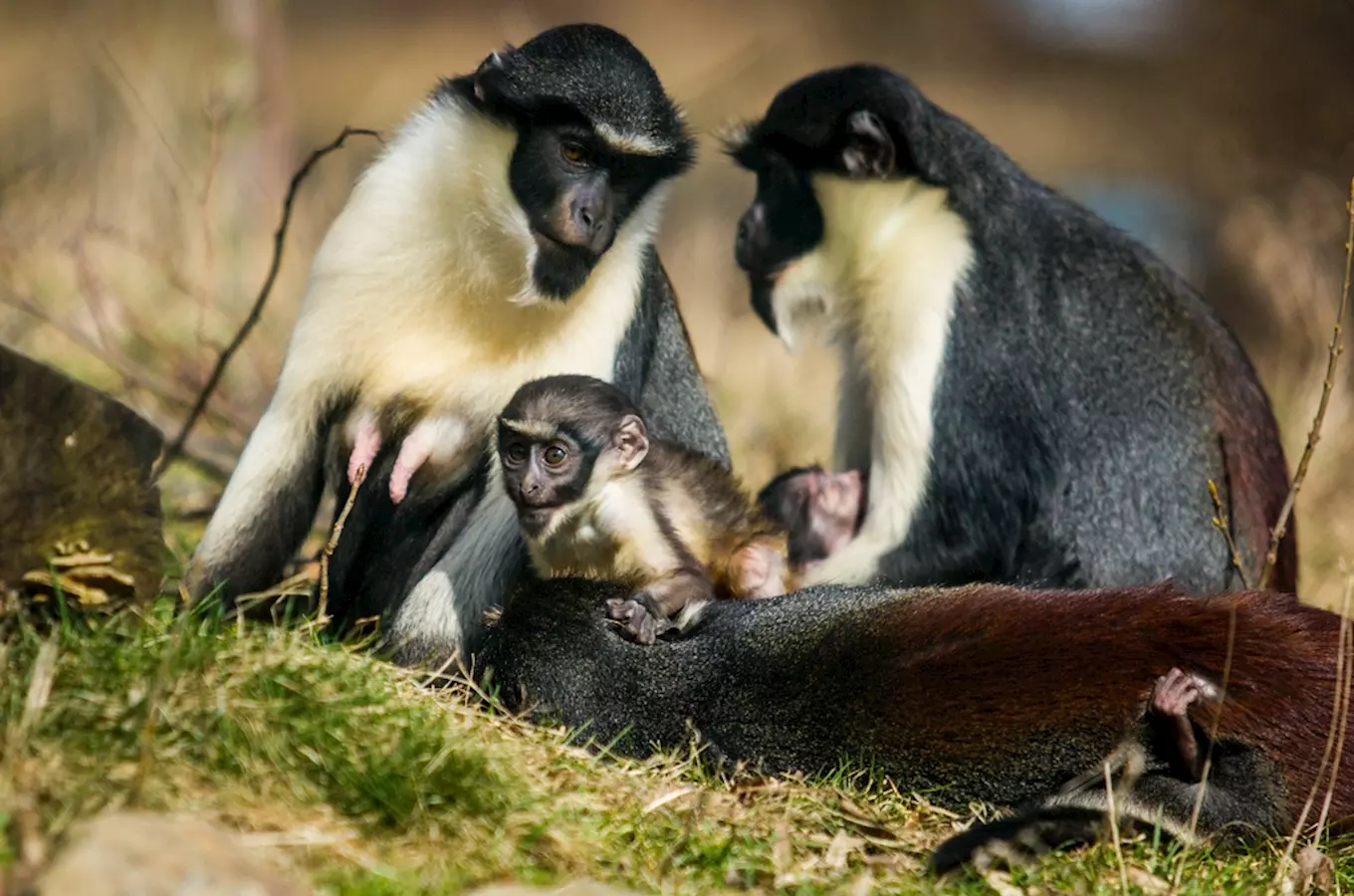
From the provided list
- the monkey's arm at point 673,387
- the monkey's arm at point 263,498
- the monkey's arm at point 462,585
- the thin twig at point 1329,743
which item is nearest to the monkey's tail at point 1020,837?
the thin twig at point 1329,743

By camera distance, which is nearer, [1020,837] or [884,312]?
[1020,837]

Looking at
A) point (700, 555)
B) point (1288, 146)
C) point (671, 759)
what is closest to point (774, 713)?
point (671, 759)

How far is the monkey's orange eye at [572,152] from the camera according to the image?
543 cm

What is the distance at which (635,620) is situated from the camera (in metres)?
4.89

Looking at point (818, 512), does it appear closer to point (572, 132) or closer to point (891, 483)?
point (891, 483)

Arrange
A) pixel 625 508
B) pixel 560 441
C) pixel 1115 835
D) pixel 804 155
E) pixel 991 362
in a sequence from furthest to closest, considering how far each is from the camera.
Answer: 1. pixel 804 155
2. pixel 991 362
3. pixel 625 508
4. pixel 560 441
5. pixel 1115 835

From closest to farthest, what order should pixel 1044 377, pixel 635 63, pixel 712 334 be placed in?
1. pixel 635 63
2. pixel 1044 377
3. pixel 712 334

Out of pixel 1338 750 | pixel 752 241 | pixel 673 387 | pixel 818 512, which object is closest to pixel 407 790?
pixel 1338 750

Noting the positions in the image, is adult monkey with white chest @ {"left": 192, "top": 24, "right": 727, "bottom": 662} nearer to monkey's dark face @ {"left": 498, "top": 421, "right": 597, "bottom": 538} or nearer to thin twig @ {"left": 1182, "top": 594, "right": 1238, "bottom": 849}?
monkey's dark face @ {"left": 498, "top": 421, "right": 597, "bottom": 538}

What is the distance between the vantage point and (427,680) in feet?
16.7

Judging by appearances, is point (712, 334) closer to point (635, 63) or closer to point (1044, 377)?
point (1044, 377)

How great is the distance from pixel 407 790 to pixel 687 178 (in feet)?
31.1

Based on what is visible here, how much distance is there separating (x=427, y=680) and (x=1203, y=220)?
1046 centimetres

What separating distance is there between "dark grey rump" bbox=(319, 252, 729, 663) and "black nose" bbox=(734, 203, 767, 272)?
78cm
